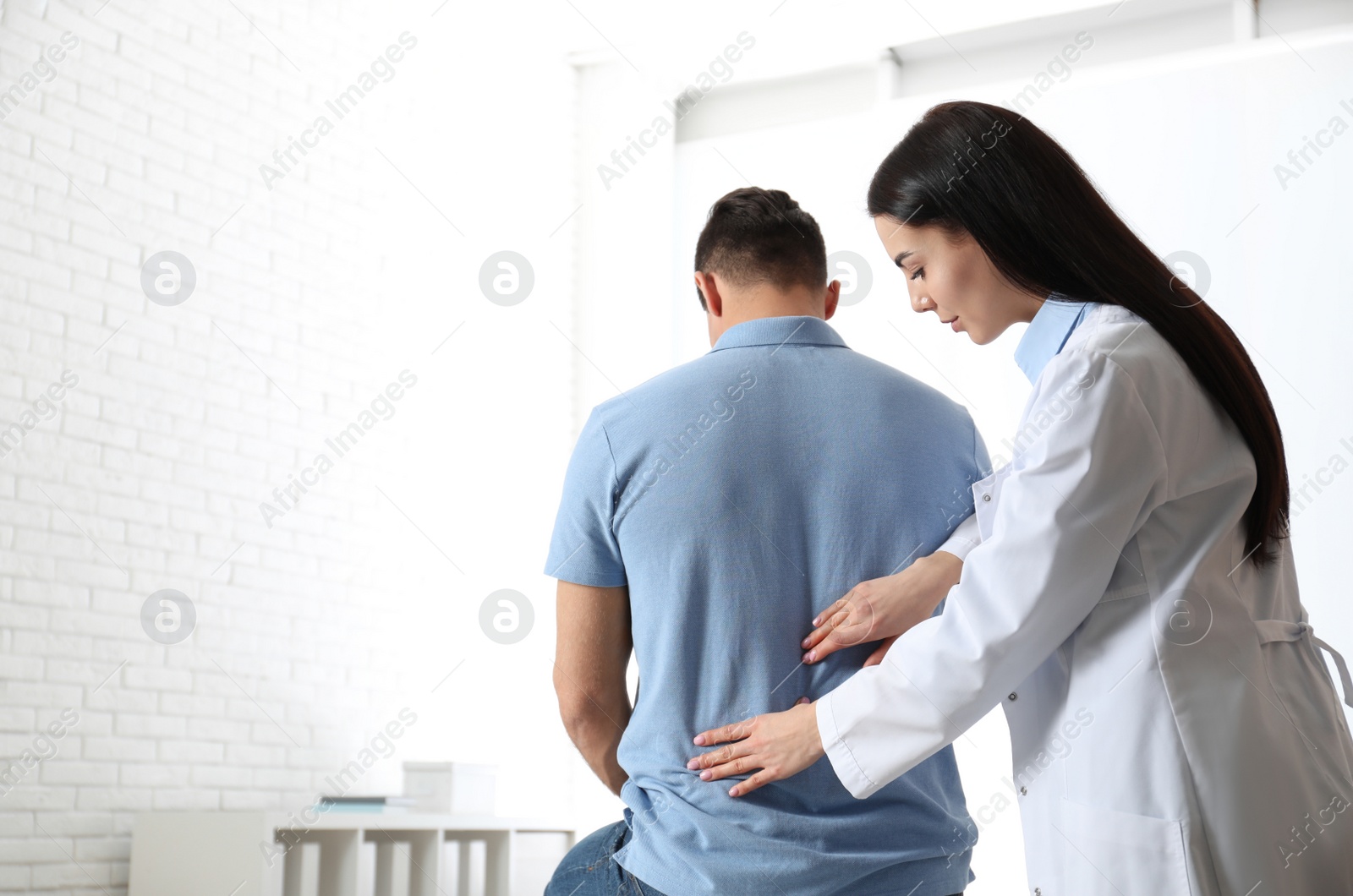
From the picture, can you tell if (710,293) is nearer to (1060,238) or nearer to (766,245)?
(766,245)

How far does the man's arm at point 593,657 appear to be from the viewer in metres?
1.50

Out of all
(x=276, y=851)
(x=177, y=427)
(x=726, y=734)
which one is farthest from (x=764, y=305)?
(x=177, y=427)

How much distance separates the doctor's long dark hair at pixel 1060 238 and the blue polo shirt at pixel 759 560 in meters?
0.26

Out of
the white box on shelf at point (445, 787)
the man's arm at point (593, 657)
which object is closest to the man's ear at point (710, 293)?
the man's arm at point (593, 657)

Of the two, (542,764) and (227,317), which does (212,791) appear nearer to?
(227,317)

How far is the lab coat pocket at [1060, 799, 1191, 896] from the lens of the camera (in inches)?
41.2

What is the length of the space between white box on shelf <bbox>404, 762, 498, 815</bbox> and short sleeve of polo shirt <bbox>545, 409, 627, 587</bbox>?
2085 mm

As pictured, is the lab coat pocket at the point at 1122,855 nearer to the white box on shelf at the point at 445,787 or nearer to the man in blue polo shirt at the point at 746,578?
the man in blue polo shirt at the point at 746,578

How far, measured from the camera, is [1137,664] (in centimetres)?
109

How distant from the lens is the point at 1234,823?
1.04 meters

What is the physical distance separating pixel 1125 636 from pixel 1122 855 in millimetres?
195

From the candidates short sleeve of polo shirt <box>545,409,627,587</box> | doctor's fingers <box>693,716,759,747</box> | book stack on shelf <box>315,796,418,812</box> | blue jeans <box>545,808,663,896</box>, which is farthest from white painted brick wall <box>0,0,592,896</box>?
doctor's fingers <box>693,716,759,747</box>

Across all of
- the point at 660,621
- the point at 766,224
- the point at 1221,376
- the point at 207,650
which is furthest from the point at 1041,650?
the point at 207,650

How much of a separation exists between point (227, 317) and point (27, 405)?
70cm
